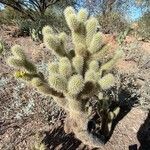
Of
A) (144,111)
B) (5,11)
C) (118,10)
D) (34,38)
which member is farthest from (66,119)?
(5,11)

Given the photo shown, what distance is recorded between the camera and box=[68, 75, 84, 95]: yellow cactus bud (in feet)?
13.1

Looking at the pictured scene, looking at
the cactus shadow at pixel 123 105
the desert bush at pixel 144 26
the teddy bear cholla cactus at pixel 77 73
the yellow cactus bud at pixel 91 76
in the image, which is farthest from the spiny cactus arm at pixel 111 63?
the desert bush at pixel 144 26

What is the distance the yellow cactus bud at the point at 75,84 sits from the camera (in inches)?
157

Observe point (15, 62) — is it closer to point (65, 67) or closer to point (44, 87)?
point (44, 87)

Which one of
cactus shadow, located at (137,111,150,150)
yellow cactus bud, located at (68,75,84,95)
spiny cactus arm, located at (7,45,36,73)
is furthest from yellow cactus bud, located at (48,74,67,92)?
cactus shadow, located at (137,111,150,150)

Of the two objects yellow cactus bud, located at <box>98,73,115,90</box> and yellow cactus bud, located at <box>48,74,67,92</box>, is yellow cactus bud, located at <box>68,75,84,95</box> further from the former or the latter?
yellow cactus bud, located at <box>98,73,115,90</box>

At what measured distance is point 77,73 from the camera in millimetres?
4566

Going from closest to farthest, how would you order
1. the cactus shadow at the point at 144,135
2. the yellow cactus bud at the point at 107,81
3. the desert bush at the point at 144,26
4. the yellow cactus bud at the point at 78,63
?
the yellow cactus bud at the point at 107,81 < the yellow cactus bud at the point at 78,63 < the cactus shadow at the point at 144,135 < the desert bush at the point at 144,26

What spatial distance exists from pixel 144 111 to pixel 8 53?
3867mm

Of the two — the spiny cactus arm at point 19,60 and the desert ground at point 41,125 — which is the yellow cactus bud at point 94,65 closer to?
the spiny cactus arm at point 19,60

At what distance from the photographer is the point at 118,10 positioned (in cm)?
1584

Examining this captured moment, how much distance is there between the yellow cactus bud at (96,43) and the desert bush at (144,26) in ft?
29.4

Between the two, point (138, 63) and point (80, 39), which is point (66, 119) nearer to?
point (80, 39)

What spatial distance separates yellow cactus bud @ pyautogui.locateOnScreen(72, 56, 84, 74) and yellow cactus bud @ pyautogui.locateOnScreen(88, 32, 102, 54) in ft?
0.70
